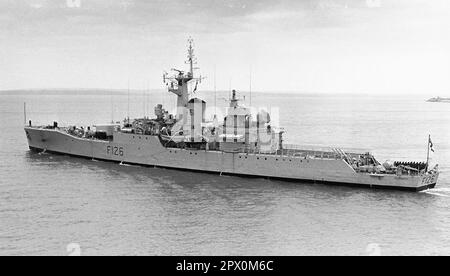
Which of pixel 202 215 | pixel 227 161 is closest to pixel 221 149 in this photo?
pixel 227 161

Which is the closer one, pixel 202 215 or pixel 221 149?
pixel 202 215

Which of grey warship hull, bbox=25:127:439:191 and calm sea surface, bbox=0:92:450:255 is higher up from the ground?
grey warship hull, bbox=25:127:439:191

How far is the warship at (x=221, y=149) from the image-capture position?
28.4 metres

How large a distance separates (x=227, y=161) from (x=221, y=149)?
1077 millimetres

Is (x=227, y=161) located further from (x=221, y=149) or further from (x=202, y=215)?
(x=202, y=215)

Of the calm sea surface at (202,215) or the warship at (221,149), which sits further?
the warship at (221,149)

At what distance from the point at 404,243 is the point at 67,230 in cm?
1361

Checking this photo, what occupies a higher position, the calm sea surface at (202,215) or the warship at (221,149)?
the warship at (221,149)

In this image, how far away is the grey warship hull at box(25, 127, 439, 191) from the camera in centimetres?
2792

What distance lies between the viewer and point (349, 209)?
78.2 feet

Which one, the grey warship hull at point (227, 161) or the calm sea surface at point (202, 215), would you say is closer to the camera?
the calm sea surface at point (202, 215)

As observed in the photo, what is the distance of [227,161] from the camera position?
3192 cm

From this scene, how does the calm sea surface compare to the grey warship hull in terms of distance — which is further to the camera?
the grey warship hull

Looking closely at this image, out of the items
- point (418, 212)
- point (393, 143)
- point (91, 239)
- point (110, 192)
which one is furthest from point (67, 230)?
point (393, 143)
